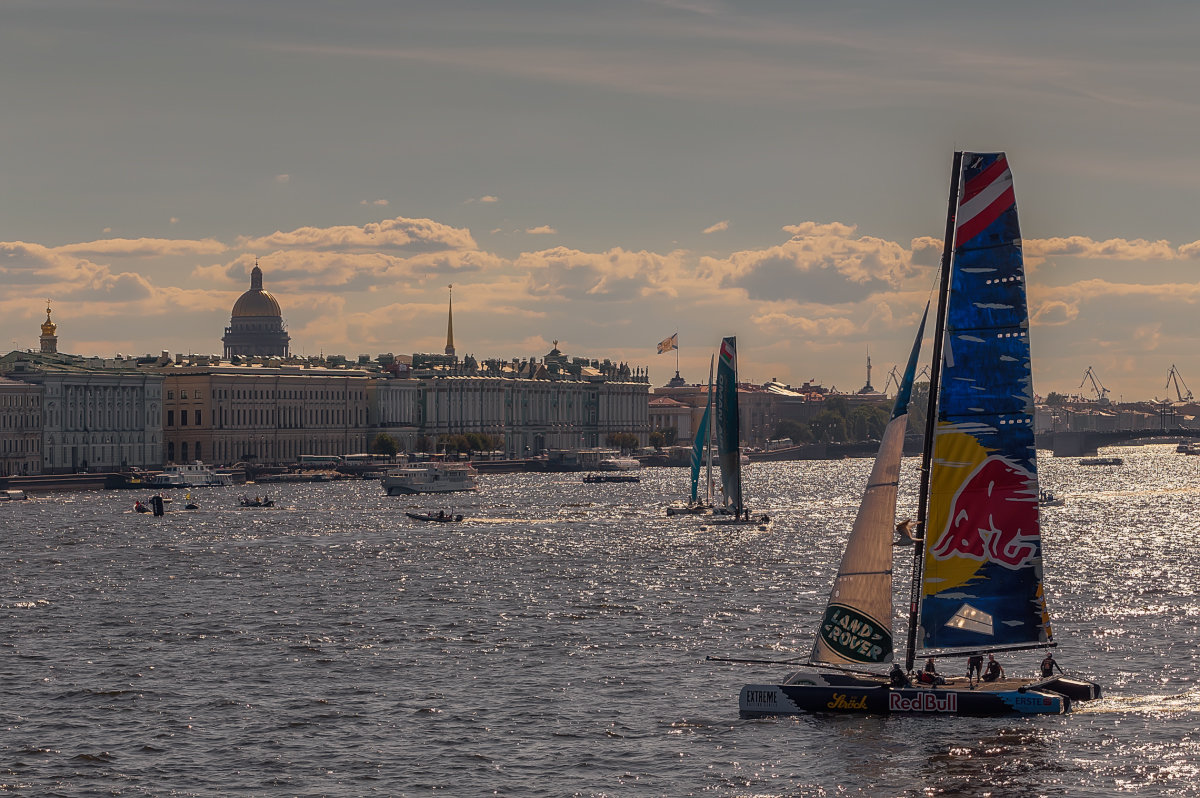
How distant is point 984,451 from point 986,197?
389 cm

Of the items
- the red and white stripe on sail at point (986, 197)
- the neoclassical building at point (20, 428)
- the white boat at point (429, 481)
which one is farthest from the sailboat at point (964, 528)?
the neoclassical building at point (20, 428)

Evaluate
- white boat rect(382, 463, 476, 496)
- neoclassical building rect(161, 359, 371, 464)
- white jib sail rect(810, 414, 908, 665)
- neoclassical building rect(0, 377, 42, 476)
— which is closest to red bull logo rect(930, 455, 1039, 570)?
white jib sail rect(810, 414, 908, 665)

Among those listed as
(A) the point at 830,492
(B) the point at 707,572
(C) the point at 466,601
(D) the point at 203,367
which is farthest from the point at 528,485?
(C) the point at 466,601

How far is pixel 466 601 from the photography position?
54688 millimetres

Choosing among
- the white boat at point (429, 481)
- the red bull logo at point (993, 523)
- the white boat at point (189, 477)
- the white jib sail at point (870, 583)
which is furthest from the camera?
→ the white boat at point (189, 477)

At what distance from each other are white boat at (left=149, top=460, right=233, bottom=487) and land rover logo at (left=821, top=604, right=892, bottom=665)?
106922 mm

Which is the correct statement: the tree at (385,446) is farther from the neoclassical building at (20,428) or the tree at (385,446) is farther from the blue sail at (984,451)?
the blue sail at (984,451)

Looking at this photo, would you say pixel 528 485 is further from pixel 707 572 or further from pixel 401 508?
pixel 707 572

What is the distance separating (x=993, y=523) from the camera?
3053cm

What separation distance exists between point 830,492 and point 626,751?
369 ft

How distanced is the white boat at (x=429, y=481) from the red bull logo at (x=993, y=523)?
10348 centimetres

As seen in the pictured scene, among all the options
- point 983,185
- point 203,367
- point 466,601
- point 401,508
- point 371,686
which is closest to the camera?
point 983,185

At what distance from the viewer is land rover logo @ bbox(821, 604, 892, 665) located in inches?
1268

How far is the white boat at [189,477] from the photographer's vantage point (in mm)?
135250
